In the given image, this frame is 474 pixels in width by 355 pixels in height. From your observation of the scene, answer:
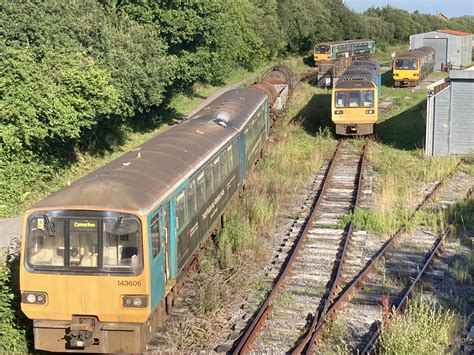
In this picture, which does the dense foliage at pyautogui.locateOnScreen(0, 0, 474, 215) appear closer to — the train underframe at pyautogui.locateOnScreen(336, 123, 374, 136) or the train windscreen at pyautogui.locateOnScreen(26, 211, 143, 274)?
the train underframe at pyautogui.locateOnScreen(336, 123, 374, 136)

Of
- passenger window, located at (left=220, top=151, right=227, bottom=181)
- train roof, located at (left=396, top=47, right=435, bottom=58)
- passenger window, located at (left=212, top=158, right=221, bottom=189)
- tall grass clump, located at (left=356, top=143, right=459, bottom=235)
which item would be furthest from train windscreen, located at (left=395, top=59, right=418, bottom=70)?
passenger window, located at (left=212, top=158, right=221, bottom=189)

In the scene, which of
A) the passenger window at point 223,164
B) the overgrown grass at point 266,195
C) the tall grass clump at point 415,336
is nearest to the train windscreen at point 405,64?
the overgrown grass at point 266,195

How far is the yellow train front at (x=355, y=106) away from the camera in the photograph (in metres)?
23.6

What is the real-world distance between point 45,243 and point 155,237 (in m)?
1.40

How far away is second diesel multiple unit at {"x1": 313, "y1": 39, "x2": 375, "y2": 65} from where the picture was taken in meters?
49.4

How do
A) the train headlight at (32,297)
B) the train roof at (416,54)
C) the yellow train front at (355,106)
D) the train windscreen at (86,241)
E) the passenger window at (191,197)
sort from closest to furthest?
the train windscreen at (86,241) → the train headlight at (32,297) → the passenger window at (191,197) → the yellow train front at (355,106) → the train roof at (416,54)

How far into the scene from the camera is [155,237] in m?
8.34


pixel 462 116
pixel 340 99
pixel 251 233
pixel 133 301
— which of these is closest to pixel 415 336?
pixel 133 301

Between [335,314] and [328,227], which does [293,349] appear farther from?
[328,227]

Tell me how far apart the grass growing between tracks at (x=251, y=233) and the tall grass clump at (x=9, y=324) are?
7.02ft

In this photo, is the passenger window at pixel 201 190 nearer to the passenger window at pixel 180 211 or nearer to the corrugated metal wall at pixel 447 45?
the passenger window at pixel 180 211

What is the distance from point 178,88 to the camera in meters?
30.1

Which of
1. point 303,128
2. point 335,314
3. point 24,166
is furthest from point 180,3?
point 335,314

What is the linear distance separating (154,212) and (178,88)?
73.2ft
